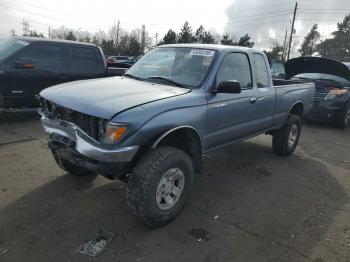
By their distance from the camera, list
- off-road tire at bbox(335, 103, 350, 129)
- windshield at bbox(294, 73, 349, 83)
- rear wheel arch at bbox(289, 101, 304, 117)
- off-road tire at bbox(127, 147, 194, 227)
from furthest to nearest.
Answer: windshield at bbox(294, 73, 349, 83), off-road tire at bbox(335, 103, 350, 129), rear wheel arch at bbox(289, 101, 304, 117), off-road tire at bbox(127, 147, 194, 227)

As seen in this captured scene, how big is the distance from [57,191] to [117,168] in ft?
5.04

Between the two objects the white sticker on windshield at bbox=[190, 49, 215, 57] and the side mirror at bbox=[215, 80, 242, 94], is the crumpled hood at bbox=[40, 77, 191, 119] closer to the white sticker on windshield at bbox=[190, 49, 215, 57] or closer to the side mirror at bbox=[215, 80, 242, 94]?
the side mirror at bbox=[215, 80, 242, 94]

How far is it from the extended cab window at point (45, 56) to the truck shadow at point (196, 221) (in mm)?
3995

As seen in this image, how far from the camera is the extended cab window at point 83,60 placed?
873 cm

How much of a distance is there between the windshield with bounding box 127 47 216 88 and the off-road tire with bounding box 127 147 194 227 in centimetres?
105

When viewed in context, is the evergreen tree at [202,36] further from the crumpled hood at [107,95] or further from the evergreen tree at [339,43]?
the crumpled hood at [107,95]

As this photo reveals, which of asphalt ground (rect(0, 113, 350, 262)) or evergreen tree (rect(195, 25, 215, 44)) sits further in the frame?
evergreen tree (rect(195, 25, 215, 44))

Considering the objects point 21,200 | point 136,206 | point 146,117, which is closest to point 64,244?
point 136,206

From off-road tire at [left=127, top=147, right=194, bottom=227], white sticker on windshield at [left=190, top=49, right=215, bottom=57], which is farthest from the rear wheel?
off-road tire at [left=127, top=147, right=194, bottom=227]

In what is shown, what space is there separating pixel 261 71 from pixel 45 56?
5.01 metres

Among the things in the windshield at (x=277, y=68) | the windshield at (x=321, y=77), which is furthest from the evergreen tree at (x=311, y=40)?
the windshield at (x=321, y=77)

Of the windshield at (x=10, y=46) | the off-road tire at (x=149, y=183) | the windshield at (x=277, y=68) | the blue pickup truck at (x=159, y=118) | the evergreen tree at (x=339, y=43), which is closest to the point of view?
the blue pickup truck at (x=159, y=118)

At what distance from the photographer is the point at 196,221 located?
411 cm

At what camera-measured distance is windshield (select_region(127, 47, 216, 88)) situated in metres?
4.52
